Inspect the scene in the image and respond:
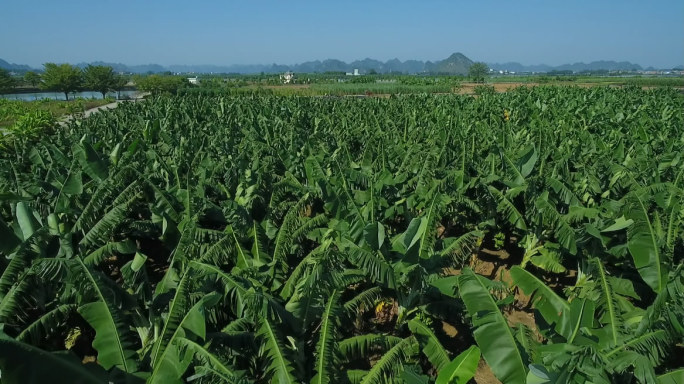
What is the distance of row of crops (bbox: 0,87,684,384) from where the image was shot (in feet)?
Result: 11.5

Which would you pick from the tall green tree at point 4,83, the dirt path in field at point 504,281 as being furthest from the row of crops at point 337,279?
the tall green tree at point 4,83

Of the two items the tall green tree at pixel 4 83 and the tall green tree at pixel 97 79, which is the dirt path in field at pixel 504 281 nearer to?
the tall green tree at pixel 97 79

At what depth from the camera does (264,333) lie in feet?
12.5

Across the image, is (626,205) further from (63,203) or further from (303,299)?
(63,203)

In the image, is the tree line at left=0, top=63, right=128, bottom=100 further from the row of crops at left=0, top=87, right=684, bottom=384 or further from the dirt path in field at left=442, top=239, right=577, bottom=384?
the dirt path in field at left=442, top=239, right=577, bottom=384

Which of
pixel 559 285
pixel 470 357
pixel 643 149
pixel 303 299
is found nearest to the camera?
pixel 470 357

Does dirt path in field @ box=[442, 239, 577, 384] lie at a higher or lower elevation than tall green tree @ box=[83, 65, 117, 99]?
lower

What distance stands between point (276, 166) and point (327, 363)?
7364 mm

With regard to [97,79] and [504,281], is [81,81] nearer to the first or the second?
[97,79]

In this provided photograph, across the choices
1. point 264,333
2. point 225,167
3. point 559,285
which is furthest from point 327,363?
point 225,167

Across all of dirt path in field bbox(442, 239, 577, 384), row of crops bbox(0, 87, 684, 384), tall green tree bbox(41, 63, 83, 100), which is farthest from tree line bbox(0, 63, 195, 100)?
dirt path in field bbox(442, 239, 577, 384)


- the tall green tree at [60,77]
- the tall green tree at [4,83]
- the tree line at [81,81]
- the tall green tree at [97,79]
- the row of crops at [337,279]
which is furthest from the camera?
the tall green tree at [97,79]

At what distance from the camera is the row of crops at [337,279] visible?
3.52m

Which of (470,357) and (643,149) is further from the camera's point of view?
(643,149)
